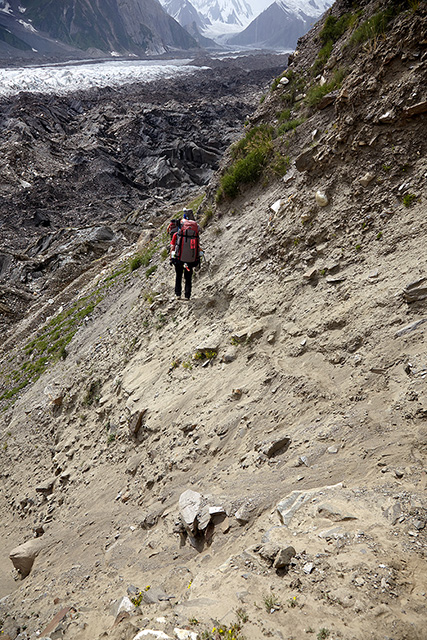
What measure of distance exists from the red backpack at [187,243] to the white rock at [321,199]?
2.75 meters

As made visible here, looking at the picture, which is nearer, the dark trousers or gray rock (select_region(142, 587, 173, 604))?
gray rock (select_region(142, 587, 173, 604))

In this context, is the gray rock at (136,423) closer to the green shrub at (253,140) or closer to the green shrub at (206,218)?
the green shrub at (206,218)

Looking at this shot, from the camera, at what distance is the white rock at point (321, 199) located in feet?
23.8

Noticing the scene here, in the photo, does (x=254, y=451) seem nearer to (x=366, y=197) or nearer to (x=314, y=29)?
(x=366, y=197)

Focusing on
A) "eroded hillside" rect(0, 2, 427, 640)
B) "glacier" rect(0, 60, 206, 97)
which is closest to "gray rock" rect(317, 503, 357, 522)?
"eroded hillside" rect(0, 2, 427, 640)

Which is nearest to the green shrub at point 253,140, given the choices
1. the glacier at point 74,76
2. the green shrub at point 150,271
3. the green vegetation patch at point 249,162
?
the green vegetation patch at point 249,162

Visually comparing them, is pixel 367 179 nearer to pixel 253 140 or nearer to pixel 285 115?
pixel 285 115

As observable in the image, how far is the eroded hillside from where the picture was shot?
3289 millimetres

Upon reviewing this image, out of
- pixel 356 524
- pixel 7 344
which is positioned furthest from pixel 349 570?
pixel 7 344

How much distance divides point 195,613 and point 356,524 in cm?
165

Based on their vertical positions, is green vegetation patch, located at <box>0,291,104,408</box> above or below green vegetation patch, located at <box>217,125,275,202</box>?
below

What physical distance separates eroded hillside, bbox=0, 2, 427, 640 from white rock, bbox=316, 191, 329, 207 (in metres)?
0.03

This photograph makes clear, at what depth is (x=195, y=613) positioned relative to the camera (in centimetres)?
332

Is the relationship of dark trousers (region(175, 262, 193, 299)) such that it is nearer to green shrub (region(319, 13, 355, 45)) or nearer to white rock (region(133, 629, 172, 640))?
white rock (region(133, 629, 172, 640))
